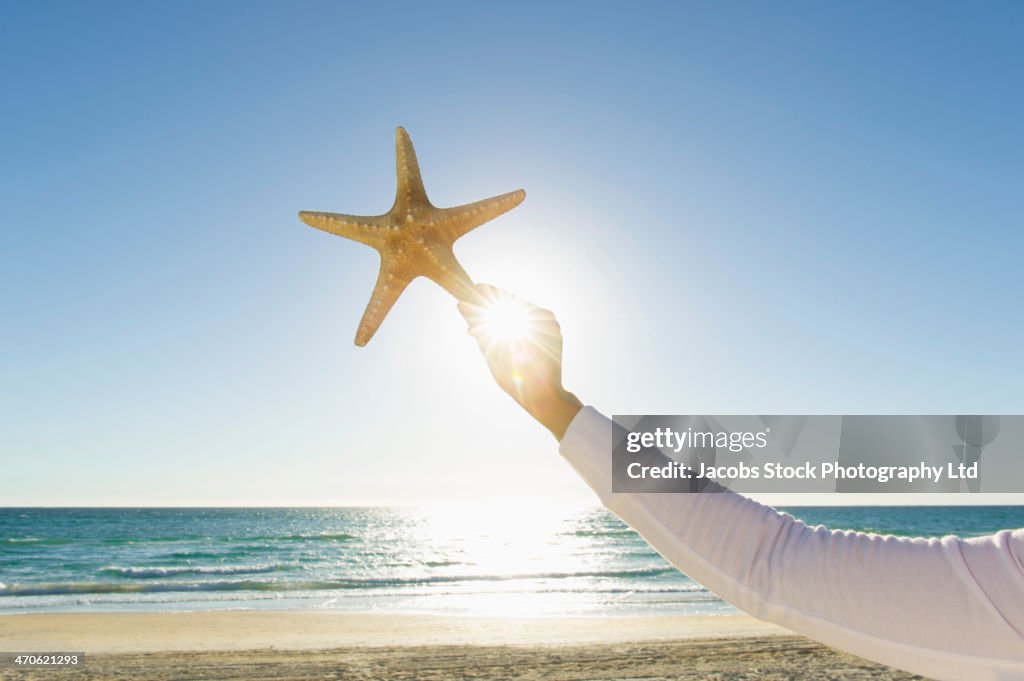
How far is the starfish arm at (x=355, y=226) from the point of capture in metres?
3.25

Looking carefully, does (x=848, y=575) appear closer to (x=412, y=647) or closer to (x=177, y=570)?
(x=412, y=647)

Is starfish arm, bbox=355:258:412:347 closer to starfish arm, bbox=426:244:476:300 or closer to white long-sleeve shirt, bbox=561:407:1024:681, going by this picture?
starfish arm, bbox=426:244:476:300

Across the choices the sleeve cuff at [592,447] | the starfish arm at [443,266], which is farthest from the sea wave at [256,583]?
the sleeve cuff at [592,447]

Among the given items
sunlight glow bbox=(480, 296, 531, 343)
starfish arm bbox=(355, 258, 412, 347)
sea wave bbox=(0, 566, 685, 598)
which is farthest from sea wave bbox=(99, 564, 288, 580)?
sunlight glow bbox=(480, 296, 531, 343)

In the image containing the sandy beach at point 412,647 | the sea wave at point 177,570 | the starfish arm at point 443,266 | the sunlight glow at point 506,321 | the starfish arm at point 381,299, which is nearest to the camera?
the sunlight glow at point 506,321

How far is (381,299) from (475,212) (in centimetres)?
55

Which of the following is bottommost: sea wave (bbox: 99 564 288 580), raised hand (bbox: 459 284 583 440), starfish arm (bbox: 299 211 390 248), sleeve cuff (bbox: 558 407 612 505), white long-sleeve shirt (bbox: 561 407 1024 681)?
sea wave (bbox: 99 564 288 580)

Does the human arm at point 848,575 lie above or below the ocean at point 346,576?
above

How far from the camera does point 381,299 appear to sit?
3230 mm

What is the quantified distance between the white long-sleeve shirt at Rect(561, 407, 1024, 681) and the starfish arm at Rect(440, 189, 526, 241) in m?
2.35

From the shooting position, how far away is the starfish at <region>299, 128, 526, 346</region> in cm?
301

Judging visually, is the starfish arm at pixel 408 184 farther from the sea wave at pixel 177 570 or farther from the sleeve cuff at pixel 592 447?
the sea wave at pixel 177 570

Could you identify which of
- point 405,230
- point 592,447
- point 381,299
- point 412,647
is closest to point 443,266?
point 405,230

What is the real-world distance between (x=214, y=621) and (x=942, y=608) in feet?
55.7
